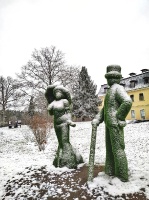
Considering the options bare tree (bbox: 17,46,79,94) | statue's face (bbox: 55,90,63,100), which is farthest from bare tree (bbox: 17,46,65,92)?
statue's face (bbox: 55,90,63,100)

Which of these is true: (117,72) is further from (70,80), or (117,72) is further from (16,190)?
(70,80)

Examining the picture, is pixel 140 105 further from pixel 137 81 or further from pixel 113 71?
pixel 113 71

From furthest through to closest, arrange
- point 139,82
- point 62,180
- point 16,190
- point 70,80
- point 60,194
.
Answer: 1. point 139,82
2. point 70,80
3. point 62,180
4. point 16,190
5. point 60,194

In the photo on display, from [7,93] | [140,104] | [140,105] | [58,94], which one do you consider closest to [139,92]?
[140,104]

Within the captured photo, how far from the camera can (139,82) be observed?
35.9m

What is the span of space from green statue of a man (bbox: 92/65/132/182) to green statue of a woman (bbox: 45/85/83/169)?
154cm

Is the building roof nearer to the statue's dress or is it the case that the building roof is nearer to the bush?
the bush

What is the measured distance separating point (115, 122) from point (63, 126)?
2.33 metres

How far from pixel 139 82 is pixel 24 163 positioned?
1210 inches

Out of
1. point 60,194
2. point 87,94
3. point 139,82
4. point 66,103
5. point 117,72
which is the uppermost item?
point 139,82

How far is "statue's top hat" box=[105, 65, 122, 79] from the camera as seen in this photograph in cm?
604

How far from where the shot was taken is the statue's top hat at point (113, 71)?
6.04 m

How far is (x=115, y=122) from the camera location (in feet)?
18.6

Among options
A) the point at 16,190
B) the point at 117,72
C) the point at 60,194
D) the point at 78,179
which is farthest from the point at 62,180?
the point at 117,72
